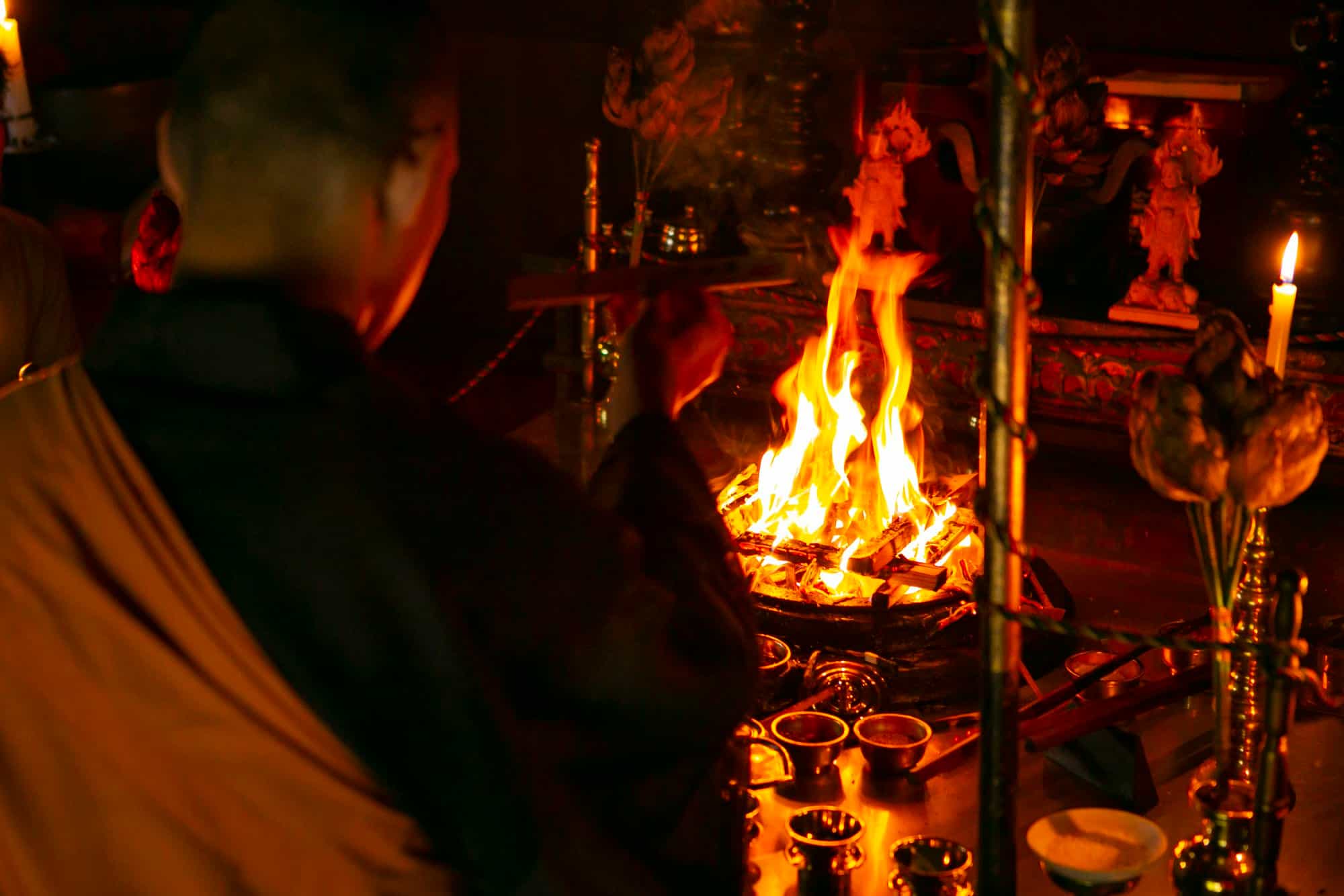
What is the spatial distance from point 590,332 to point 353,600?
2.66 metres

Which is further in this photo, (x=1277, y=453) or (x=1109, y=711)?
(x=1109, y=711)

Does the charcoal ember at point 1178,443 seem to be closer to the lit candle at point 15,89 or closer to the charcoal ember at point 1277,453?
the charcoal ember at point 1277,453

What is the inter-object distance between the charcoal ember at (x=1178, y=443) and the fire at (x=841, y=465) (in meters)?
1.53

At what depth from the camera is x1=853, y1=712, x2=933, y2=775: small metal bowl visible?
7.77 ft

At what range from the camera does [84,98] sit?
624cm

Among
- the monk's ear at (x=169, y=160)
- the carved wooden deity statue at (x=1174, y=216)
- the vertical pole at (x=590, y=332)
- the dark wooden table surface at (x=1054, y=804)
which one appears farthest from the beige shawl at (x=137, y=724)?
the carved wooden deity statue at (x=1174, y=216)

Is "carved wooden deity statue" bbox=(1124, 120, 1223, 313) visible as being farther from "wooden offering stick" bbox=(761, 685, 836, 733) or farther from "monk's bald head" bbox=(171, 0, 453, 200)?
"monk's bald head" bbox=(171, 0, 453, 200)

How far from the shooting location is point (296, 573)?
1209 mm

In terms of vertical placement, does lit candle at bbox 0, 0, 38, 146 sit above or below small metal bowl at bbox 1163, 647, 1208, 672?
above

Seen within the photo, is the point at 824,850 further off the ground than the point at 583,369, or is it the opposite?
the point at 583,369

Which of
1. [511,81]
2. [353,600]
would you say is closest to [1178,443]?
[353,600]

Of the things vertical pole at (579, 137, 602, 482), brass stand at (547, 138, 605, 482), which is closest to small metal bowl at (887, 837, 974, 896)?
brass stand at (547, 138, 605, 482)

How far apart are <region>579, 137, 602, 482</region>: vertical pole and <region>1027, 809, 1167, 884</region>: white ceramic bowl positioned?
6.21ft

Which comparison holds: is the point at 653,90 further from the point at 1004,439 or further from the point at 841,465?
the point at 1004,439
